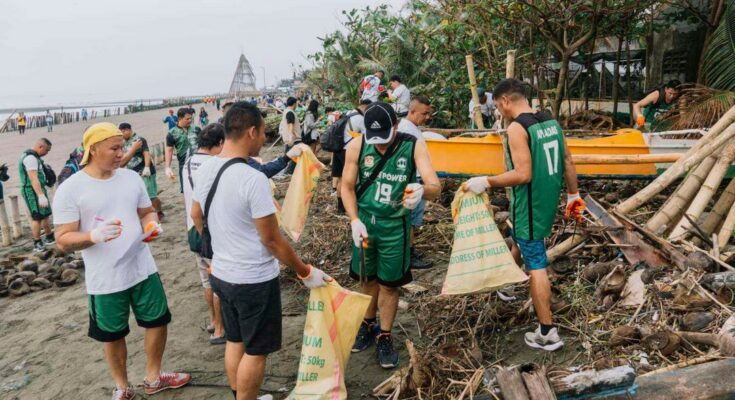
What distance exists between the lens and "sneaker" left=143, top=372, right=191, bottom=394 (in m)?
3.67

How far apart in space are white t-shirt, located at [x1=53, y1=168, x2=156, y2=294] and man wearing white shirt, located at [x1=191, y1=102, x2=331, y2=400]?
714mm

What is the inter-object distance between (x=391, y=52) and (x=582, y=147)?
28.5 ft

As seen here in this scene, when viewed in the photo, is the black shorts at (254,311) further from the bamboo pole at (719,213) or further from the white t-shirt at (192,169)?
the bamboo pole at (719,213)

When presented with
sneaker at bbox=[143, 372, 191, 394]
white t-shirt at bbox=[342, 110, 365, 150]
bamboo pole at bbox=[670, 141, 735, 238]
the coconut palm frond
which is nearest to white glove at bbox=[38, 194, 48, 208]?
white t-shirt at bbox=[342, 110, 365, 150]

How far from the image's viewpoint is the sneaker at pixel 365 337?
3969 mm

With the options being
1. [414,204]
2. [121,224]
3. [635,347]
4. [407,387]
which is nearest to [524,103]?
[414,204]

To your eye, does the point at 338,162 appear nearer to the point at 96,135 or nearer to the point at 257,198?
the point at 96,135

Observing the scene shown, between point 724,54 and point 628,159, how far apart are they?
12.3 ft

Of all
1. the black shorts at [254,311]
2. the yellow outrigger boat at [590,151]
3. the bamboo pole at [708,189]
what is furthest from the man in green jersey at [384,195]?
the yellow outrigger boat at [590,151]

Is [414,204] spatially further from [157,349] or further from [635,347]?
[157,349]

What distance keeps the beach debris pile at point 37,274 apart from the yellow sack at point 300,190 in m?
3.94

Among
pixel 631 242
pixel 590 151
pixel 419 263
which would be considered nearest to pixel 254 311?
pixel 419 263

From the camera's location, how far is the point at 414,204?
3.31 m

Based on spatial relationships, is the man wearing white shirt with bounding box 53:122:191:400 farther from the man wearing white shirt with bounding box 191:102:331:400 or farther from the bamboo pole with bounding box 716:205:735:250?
the bamboo pole with bounding box 716:205:735:250
